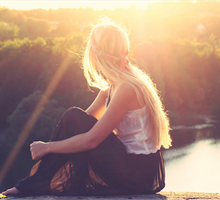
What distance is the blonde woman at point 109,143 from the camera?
138 cm

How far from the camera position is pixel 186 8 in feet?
193

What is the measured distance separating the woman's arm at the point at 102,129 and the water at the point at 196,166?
4.56 meters

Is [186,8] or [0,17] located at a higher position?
[186,8]

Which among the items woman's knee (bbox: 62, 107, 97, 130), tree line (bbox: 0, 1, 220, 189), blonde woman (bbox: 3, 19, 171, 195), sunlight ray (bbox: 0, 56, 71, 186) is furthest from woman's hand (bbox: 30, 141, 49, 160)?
sunlight ray (bbox: 0, 56, 71, 186)

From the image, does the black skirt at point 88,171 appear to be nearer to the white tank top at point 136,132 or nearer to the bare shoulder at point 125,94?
the white tank top at point 136,132

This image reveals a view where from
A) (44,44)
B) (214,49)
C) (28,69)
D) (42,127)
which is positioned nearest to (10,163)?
(42,127)

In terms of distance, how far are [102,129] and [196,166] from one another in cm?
663

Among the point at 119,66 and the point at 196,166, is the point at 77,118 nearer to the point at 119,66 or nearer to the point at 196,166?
the point at 119,66

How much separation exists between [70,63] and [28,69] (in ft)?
6.49

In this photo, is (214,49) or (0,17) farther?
(0,17)

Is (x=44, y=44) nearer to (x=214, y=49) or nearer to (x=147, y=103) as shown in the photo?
(x=214, y=49)

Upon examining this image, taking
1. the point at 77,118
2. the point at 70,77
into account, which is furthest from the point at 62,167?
the point at 70,77

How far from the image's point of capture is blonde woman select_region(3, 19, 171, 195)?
1.38 m

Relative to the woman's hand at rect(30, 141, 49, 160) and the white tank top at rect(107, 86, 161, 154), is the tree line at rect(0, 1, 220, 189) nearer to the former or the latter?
the white tank top at rect(107, 86, 161, 154)
